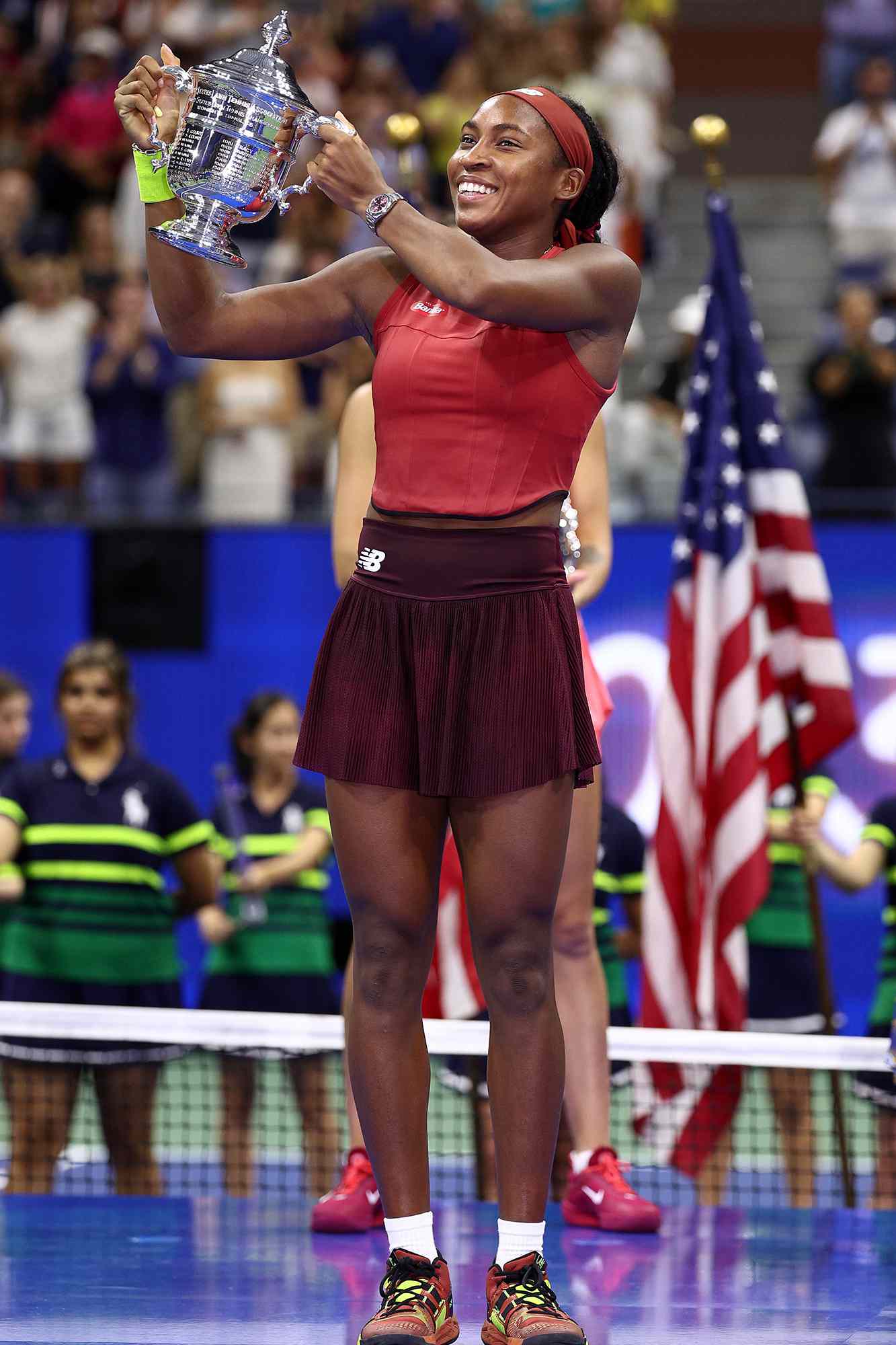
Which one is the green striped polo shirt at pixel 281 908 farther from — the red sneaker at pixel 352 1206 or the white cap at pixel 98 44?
the white cap at pixel 98 44

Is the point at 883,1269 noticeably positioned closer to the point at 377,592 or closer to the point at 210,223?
the point at 377,592

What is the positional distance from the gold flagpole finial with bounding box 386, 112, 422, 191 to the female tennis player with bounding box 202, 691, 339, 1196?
2.16 m

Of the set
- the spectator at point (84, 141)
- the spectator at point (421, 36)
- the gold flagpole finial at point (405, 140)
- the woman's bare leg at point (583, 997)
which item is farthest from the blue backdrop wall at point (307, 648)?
the spectator at point (421, 36)

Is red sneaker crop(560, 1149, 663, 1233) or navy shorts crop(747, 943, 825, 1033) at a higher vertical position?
navy shorts crop(747, 943, 825, 1033)

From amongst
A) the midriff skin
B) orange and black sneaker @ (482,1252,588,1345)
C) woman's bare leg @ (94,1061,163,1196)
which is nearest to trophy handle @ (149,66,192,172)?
the midriff skin

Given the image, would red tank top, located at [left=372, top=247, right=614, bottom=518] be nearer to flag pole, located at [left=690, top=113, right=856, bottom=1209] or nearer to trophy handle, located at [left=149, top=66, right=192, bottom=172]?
trophy handle, located at [left=149, top=66, right=192, bottom=172]

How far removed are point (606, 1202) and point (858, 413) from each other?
5930 mm

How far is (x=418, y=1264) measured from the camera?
3195 millimetres

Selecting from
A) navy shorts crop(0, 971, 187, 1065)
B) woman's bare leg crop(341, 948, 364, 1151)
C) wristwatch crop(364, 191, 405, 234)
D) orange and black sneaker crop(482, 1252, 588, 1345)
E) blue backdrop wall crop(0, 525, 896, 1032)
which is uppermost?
blue backdrop wall crop(0, 525, 896, 1032)

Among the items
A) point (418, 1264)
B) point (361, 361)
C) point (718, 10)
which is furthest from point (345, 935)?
point (718, 10)

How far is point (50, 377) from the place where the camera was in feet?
32.7

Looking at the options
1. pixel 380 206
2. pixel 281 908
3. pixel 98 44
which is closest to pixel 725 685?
pixel 281 908

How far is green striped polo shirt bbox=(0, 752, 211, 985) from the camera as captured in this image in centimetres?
591

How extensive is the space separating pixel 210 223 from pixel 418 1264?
1640 millimetres
